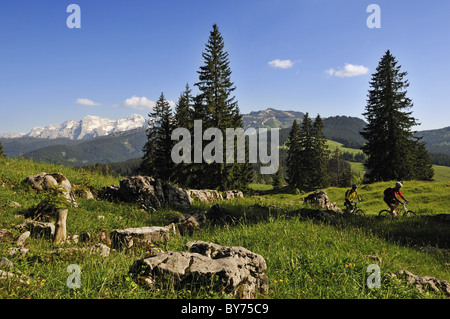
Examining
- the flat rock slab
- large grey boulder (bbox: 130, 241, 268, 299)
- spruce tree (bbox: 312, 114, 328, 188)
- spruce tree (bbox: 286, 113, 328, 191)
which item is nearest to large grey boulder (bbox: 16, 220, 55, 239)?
the flat rock slab

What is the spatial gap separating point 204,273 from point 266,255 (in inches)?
81.9

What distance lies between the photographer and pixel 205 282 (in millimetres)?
3619

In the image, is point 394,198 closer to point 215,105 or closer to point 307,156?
point 215,105

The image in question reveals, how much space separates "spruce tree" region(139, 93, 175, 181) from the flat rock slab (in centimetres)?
2791

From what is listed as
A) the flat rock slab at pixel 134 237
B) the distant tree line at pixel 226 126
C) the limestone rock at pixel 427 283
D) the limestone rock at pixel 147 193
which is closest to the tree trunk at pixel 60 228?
the flat rock slab at pixel 134 237

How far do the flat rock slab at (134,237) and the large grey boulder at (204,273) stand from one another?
115 inches

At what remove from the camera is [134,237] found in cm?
675

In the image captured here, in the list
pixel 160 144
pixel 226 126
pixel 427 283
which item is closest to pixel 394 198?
pixel 427 283

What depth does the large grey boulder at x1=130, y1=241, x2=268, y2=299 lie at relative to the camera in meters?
3.60

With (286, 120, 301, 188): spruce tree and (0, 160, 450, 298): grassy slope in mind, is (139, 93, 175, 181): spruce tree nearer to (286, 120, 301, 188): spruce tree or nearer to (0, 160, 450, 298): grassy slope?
(0, 160, 450, 298): grassy slope

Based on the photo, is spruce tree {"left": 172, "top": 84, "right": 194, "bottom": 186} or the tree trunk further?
spruce tree {"left": 172, "top": 84, "right": 194, "bottom": 186}
